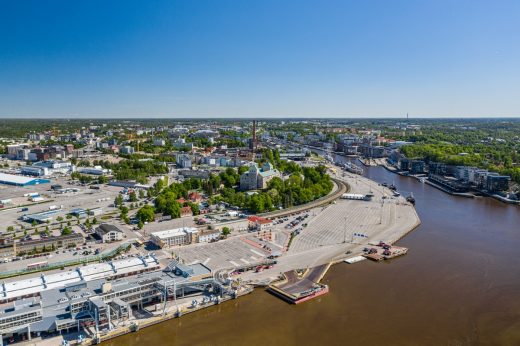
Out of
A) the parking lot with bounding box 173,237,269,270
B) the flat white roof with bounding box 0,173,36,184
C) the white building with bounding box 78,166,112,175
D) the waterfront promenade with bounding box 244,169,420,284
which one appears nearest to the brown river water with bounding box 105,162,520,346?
the waterfront promenade with bounding box 244,169,420,284

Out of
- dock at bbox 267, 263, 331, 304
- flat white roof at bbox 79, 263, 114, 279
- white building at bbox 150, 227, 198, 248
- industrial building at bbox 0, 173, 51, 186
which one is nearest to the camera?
dock at bbox 267, 263, 331, 304

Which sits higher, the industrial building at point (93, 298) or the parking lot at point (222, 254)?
the industrial building at point (93, 298)

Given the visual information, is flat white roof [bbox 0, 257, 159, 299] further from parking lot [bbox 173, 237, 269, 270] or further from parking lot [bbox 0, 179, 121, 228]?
parking lot [bbox 0, 179, 121, 228]

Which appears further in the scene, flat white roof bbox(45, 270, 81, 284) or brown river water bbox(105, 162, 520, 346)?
flat white roof bbox(45, 270, 81, 284)

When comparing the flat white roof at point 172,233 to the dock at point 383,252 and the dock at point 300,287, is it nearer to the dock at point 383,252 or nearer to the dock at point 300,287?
the dock at point 300,287

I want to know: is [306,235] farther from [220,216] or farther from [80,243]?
[80,243]

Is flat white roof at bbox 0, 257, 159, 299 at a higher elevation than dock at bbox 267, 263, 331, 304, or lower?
higher

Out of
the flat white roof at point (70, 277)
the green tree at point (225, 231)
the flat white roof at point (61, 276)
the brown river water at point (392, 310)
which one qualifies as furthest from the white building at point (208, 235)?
the flat white roof at point (61, 276)
